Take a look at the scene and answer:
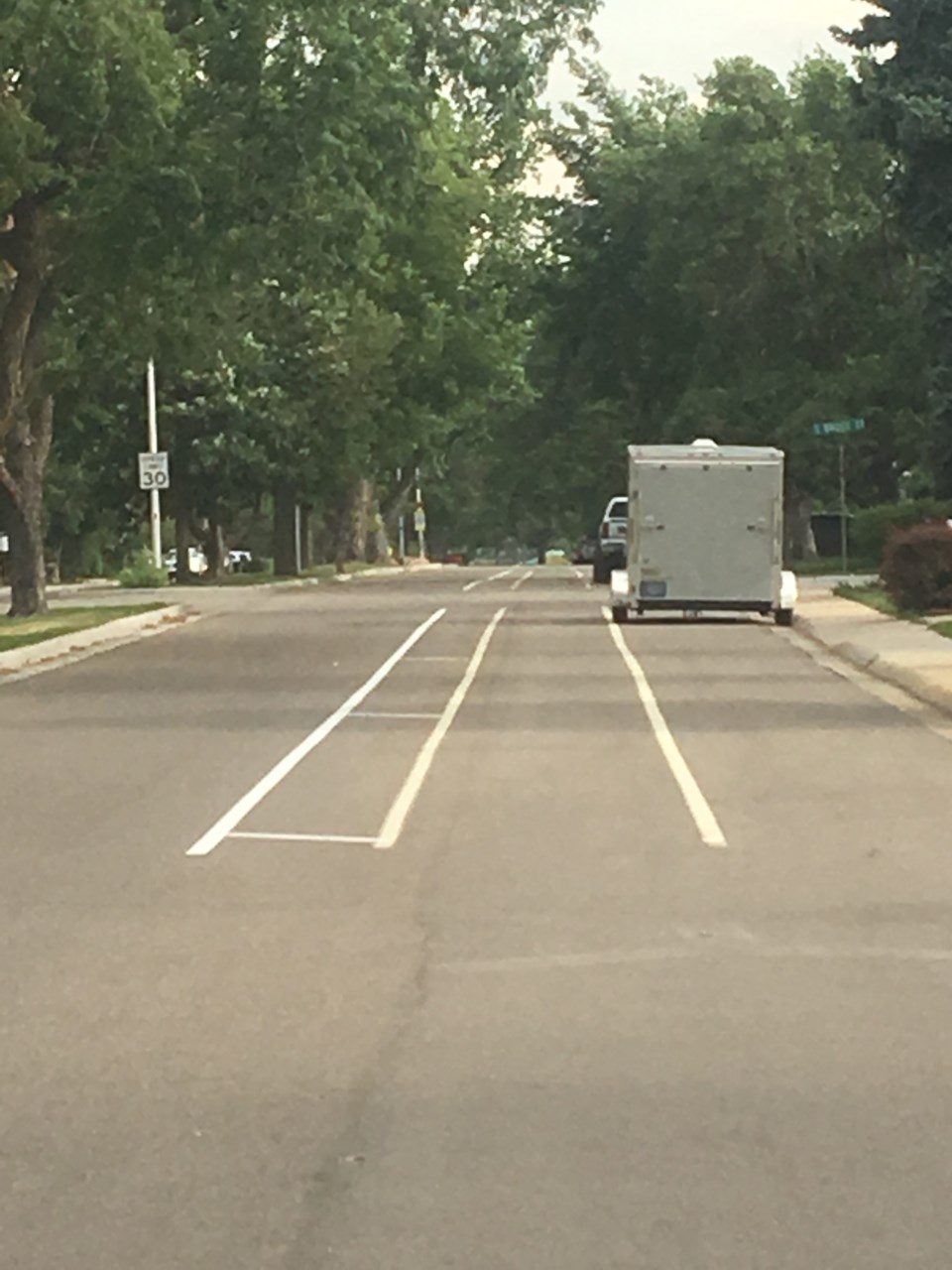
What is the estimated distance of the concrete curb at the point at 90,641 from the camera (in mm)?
29578

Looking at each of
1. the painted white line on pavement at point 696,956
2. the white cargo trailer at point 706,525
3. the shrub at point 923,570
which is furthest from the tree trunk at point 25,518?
the painted white line on pavement at point 696,956

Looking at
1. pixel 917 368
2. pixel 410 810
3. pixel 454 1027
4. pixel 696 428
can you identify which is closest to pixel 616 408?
pixel 696 428

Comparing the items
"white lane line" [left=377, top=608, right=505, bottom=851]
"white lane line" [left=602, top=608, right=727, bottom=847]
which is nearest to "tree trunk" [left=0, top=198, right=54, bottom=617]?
"white lane line" [left=377, top=608, right=505, bottom=851]

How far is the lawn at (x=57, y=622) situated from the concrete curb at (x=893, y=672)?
32.6 feet

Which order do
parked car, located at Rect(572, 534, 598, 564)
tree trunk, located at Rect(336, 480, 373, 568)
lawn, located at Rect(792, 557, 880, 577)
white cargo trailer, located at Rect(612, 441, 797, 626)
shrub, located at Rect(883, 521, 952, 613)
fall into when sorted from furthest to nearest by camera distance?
parked car, located at Rect(572, 534, 598, 564) < tree trunk, located at Rect(336, 480, 373, 568) < lawn, located at Rect(792, 557, 880, 577) < shrub, located at Rect(883, 521, 952, 613) < white cargo trailer, located at Rect(612, 441, 797, 626)

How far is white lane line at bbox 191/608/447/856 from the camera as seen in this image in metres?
13.8

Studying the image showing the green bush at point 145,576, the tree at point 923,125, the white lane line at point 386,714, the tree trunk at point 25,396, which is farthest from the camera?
the green bush at point 145,576

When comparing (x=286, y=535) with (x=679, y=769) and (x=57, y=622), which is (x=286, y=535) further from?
(x=679, y=769)

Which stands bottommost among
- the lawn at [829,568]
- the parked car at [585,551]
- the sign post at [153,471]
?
the parked car at [585,551]

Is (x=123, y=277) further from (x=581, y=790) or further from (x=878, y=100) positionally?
(x=581, y=790)

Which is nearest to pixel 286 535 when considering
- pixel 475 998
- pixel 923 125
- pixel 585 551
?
pixel 585 551

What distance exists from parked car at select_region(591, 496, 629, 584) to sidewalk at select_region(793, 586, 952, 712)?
1268 centimetres

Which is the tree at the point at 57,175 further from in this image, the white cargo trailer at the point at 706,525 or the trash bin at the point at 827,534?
the trash bin at the point at 827,534

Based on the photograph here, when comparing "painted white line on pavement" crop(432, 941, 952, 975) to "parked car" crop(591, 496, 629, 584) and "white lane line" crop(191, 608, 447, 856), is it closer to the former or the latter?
"white lane line" crop(191, 608, 447, 856)
